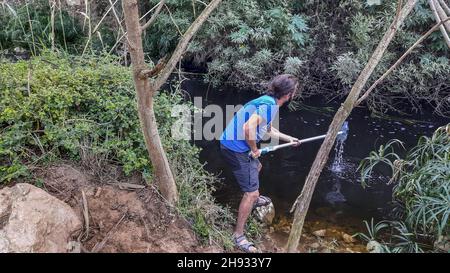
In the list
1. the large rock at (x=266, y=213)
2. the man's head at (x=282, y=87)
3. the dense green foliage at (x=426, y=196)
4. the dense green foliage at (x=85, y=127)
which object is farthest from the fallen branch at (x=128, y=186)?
the dense green foliage at (x=426, y=196)

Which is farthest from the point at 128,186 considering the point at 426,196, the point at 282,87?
the point at 426,196

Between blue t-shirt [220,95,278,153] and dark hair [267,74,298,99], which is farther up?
dark hair [267,74,298,99]

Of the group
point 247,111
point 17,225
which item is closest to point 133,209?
point 17,225

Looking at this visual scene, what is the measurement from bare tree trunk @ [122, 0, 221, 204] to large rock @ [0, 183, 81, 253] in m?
0.64

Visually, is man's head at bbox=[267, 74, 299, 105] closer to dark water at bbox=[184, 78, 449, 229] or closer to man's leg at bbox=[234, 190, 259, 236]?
man's leg at bbox=[234, 190, 259, 236]

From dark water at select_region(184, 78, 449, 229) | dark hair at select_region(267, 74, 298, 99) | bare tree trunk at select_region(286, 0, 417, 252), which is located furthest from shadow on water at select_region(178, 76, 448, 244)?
bare tree trunk at select_region(286, 0, 417, 252)

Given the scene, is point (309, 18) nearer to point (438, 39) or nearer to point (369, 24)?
point (369, 24)

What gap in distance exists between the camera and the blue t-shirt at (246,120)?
3104 millimetres

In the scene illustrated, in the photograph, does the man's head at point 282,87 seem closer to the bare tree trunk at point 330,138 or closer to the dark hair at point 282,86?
the dark hair at point 282,86

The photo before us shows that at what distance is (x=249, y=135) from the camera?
121 inches

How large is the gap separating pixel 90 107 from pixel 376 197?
10.5ft

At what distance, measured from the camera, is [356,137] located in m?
6.38

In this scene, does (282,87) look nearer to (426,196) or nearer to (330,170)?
(426,196)

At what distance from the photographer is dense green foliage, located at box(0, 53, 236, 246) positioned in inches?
114
